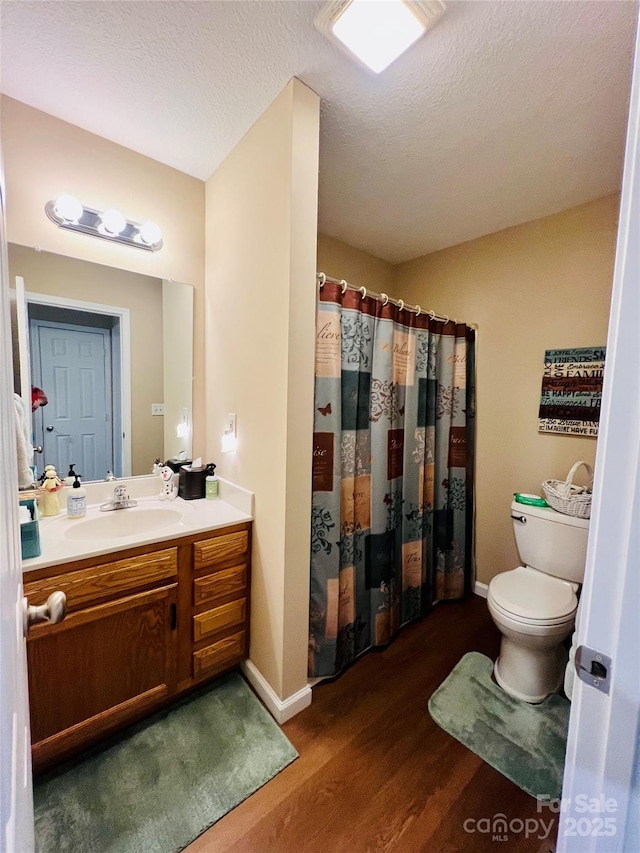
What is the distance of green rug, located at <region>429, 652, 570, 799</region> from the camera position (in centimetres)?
129

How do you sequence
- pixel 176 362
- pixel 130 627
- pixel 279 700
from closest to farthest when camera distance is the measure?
1. pixel 130 627
2. pixel 279 700
3. pixel 176 362

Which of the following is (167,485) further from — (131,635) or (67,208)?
(67,208)

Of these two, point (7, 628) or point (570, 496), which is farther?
point (570, 496)

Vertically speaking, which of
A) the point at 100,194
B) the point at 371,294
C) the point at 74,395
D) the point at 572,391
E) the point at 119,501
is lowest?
the point at 119,501

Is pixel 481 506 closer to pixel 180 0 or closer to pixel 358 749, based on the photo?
pixel 358 749

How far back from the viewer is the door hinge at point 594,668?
1.71 ft

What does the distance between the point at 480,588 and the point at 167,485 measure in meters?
2.22

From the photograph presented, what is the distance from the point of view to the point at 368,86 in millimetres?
1288

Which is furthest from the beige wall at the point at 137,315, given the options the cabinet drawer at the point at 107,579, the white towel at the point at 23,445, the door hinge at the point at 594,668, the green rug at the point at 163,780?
the door hinge at the point at 594,668

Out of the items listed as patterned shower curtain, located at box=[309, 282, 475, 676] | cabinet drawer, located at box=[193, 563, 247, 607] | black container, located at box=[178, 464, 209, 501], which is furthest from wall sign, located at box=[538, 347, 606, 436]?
black container, located at box=[178, 464, 209, 501]

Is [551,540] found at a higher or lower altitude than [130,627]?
higher

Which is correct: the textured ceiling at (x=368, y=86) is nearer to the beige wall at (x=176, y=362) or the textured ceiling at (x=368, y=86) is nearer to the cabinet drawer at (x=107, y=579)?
the beige wall at (x=176, y=362)

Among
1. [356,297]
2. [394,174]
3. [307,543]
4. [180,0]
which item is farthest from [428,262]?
[307,543]

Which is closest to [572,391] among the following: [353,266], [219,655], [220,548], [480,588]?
[480,588]
